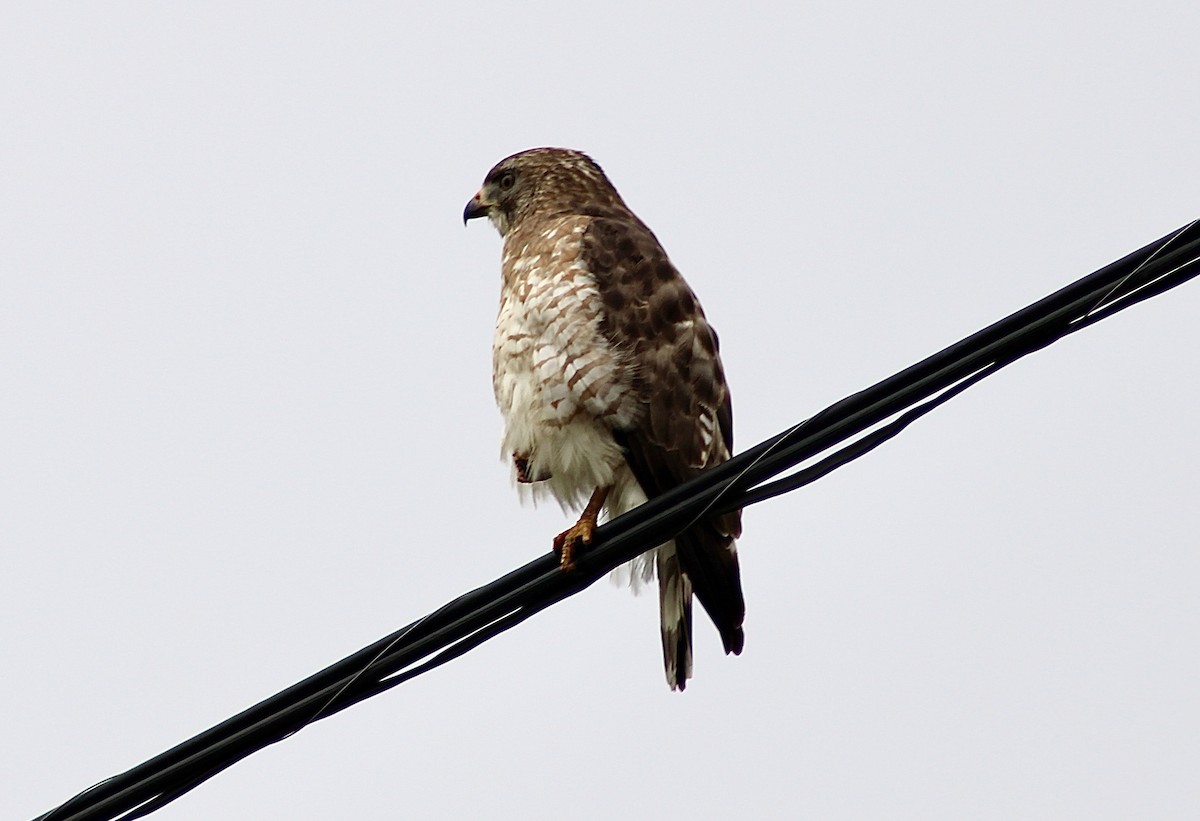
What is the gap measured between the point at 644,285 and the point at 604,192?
55.7 inches

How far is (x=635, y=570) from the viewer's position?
20.8ft

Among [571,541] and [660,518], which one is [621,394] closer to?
[571,541]

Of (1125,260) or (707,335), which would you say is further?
(707,335)

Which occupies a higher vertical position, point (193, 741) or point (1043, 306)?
point (1043, 306)

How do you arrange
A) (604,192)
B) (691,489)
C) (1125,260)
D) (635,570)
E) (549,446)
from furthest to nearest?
(604,192) < (635,570) < (549,446) < (691,489) < (1125,260)

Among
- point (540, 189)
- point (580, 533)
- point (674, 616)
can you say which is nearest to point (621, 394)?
point (580, 533)

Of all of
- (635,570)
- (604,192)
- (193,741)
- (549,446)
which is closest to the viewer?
(193,741)

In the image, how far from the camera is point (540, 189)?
24.0 feet

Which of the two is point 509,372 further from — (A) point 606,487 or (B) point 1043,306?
(B) point 1043,306

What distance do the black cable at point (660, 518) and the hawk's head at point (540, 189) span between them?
2.97 m

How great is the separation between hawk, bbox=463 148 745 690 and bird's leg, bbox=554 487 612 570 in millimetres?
12

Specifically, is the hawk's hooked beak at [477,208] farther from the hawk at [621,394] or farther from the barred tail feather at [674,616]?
the barred tail feather at [674,616]

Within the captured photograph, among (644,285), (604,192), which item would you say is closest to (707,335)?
(644,285)

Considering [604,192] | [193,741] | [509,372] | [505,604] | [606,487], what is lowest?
[193,741]
